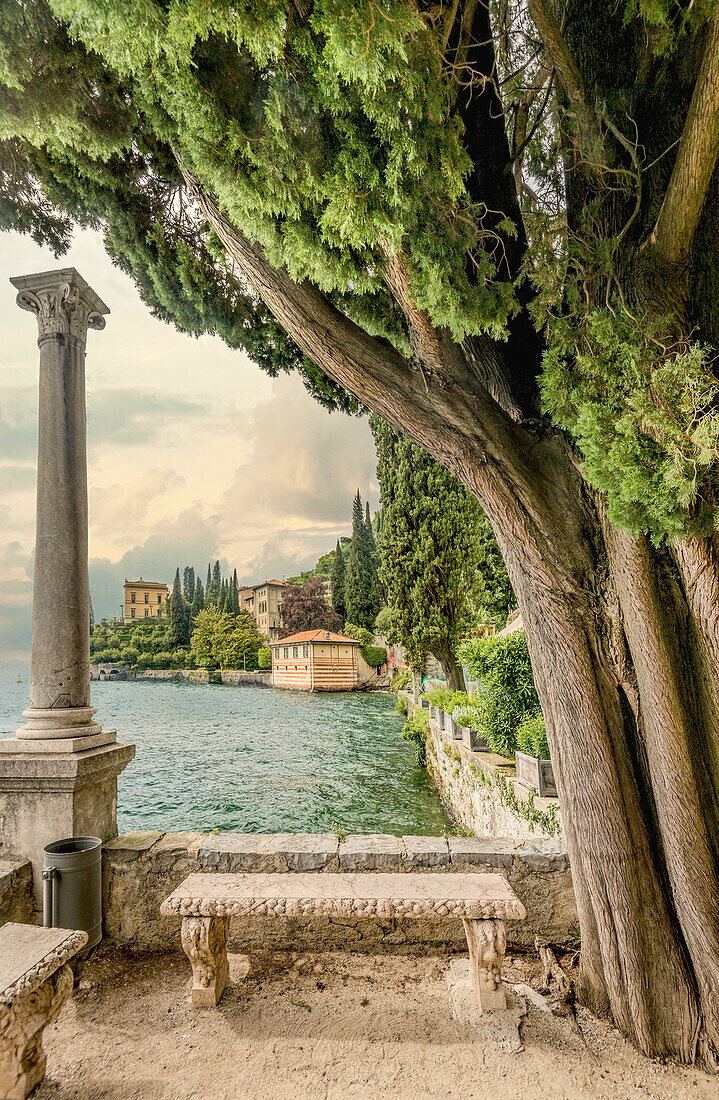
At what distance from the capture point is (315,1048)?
2.25m

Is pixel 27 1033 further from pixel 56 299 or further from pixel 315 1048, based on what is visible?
pixel 56 299

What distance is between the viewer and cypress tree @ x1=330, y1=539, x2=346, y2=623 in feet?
140

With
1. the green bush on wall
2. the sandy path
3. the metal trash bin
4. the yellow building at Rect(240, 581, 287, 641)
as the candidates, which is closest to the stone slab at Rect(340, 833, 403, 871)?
the sandy path

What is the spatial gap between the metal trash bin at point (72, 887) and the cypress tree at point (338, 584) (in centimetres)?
3866

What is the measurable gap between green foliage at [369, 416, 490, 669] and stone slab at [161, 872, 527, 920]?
926cm

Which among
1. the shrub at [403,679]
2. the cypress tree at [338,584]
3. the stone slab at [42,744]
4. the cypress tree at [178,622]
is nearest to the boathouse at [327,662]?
the shrub at [403,679]

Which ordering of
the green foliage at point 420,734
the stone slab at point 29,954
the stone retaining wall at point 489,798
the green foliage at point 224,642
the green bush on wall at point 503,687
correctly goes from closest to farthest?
the stone slab at point 29,954, the stone retaining wall at point 489,798, the green bush on wall at point 503,687, the green foliage at point 420,734, the green foliage at point 224,642

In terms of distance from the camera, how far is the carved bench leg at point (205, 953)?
2.43 metres

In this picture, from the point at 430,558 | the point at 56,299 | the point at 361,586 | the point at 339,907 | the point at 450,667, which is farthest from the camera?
the point at 361,586

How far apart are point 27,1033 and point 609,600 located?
2764 mm

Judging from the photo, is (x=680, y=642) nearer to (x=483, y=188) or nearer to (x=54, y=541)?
(x=483, y=188)

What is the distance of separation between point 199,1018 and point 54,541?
2546 mm

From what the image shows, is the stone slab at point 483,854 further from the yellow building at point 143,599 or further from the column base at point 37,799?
the yellow building at point 143,599

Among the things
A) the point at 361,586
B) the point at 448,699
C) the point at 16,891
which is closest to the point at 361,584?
the point at 361,586
